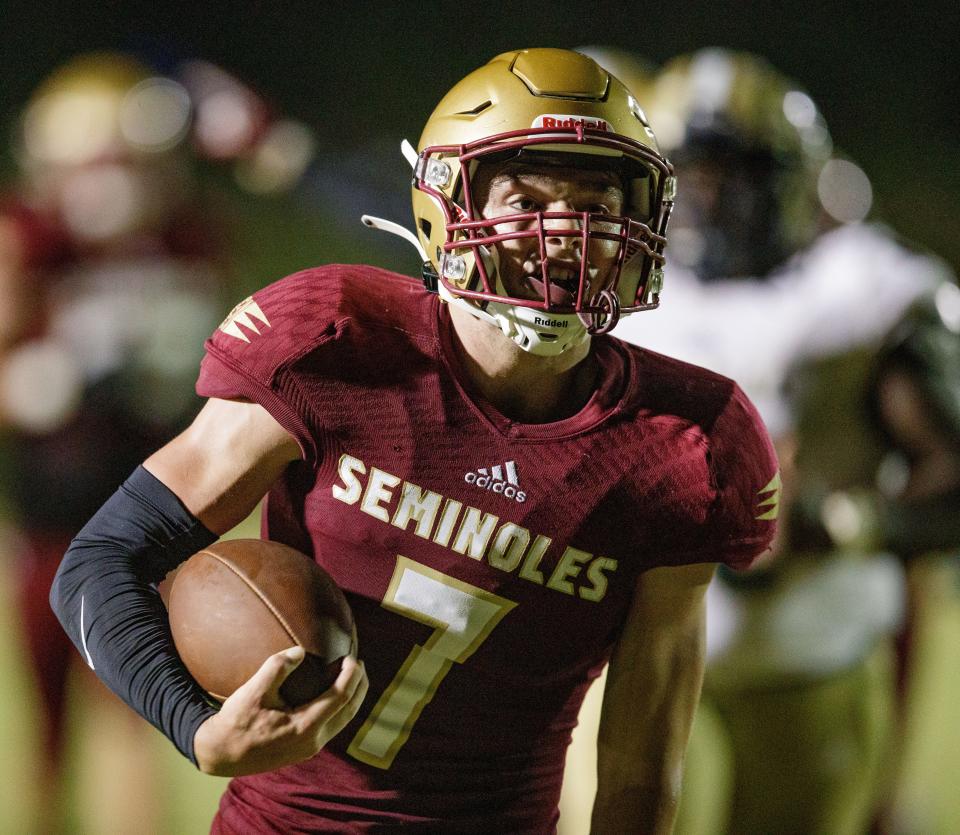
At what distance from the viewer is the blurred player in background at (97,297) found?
3361 millimetres

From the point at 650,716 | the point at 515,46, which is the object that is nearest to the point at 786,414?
the point at 650,716

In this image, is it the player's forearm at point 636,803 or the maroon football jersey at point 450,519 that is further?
the player's forearm at point 636,803

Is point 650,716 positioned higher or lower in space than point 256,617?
lower

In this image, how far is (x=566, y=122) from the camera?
1.48 m

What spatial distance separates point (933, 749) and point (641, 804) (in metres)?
2.57

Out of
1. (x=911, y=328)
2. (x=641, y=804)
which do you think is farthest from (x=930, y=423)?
(x=641, y=804)

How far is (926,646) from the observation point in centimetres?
366

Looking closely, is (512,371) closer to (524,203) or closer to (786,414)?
(524,203)

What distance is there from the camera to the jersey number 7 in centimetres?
150

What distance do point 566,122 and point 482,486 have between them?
1.39 ft

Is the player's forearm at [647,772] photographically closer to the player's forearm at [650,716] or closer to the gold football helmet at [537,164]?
the player's forearm at [650,716]

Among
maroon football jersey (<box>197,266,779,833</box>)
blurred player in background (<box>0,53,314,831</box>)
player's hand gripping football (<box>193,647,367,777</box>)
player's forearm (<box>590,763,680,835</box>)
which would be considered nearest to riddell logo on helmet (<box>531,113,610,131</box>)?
maroon football jersey (<box>197,266,779,833</box>)

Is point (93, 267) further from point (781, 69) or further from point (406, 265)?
point (781, 69)

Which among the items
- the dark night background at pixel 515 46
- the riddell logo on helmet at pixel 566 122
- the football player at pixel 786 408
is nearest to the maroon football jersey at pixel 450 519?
the riddell logo on helmet at pixel 566 122
